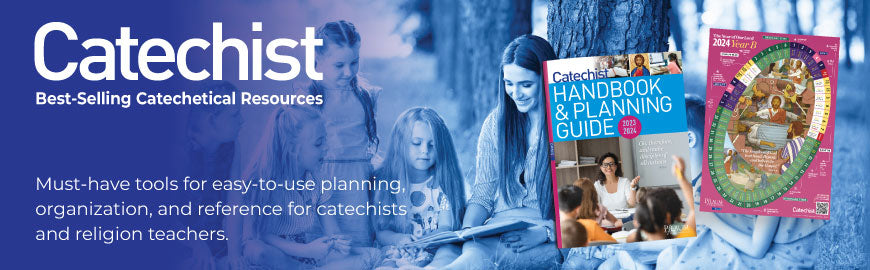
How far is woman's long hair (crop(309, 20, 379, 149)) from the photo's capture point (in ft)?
17.1

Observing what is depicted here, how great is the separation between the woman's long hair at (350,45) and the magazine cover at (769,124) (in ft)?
5.91

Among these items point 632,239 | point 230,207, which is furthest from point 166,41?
point 632,239

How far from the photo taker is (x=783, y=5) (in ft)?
17.8

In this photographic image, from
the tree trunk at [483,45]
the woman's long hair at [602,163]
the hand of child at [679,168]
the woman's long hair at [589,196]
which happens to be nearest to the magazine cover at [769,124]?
the hand of child at [679,168]

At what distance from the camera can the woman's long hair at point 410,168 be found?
17.2 feet

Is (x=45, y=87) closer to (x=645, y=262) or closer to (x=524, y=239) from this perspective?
(x=524, y=239)

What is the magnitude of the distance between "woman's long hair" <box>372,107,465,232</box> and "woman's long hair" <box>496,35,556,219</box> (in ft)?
0.84

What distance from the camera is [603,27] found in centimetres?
533

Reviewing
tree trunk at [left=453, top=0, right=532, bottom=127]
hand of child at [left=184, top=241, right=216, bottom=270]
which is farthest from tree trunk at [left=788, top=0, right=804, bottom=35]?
hand of child at [left=184, top=241, right=216, bottom=270]

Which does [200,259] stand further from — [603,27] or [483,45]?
[603,27]

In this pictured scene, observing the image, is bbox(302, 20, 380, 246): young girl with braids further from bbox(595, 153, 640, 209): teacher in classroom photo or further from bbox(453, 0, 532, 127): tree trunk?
bbox(595, 153, 640, 209): teacher in classroom photo

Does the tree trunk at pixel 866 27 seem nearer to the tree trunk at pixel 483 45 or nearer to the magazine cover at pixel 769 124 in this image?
the magazine cover at pixel 769 124

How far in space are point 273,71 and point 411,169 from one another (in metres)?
0.89

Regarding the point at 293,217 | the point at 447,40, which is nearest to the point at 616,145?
the point at 447,40
